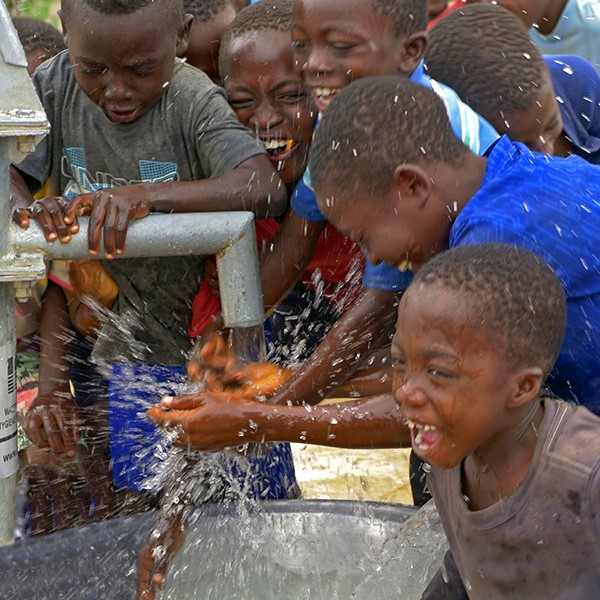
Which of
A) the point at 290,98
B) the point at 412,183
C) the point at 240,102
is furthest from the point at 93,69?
the point at 412,183

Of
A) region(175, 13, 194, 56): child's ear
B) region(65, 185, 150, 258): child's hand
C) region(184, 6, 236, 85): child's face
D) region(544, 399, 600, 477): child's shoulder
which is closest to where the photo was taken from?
region(544, 399, 600, 477): child's shoulder

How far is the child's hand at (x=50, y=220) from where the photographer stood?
2.24 m

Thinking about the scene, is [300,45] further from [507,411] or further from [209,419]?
[507,411]

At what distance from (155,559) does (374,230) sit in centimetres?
94

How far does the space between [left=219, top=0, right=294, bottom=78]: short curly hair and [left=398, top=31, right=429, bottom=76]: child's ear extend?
0.40m

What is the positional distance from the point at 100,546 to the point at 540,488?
1.08 meters

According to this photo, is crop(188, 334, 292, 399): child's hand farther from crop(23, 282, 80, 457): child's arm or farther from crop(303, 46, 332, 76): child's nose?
crop(303, 46, 332, 76): child's nose

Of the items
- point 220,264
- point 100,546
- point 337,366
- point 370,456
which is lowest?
point 370,456

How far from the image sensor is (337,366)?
8.60ft

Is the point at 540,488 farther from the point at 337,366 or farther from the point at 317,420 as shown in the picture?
the point at 337,366

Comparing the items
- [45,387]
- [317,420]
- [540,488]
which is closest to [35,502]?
[45,387]

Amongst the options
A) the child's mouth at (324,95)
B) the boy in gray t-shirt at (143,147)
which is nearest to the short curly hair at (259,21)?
the boy in gray t-shirt at (143,147)

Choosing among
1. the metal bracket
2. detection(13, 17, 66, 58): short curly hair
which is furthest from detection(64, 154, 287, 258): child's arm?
detection(13, 17, 66, 58): short curly hair

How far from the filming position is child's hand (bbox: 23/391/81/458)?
2.90m
